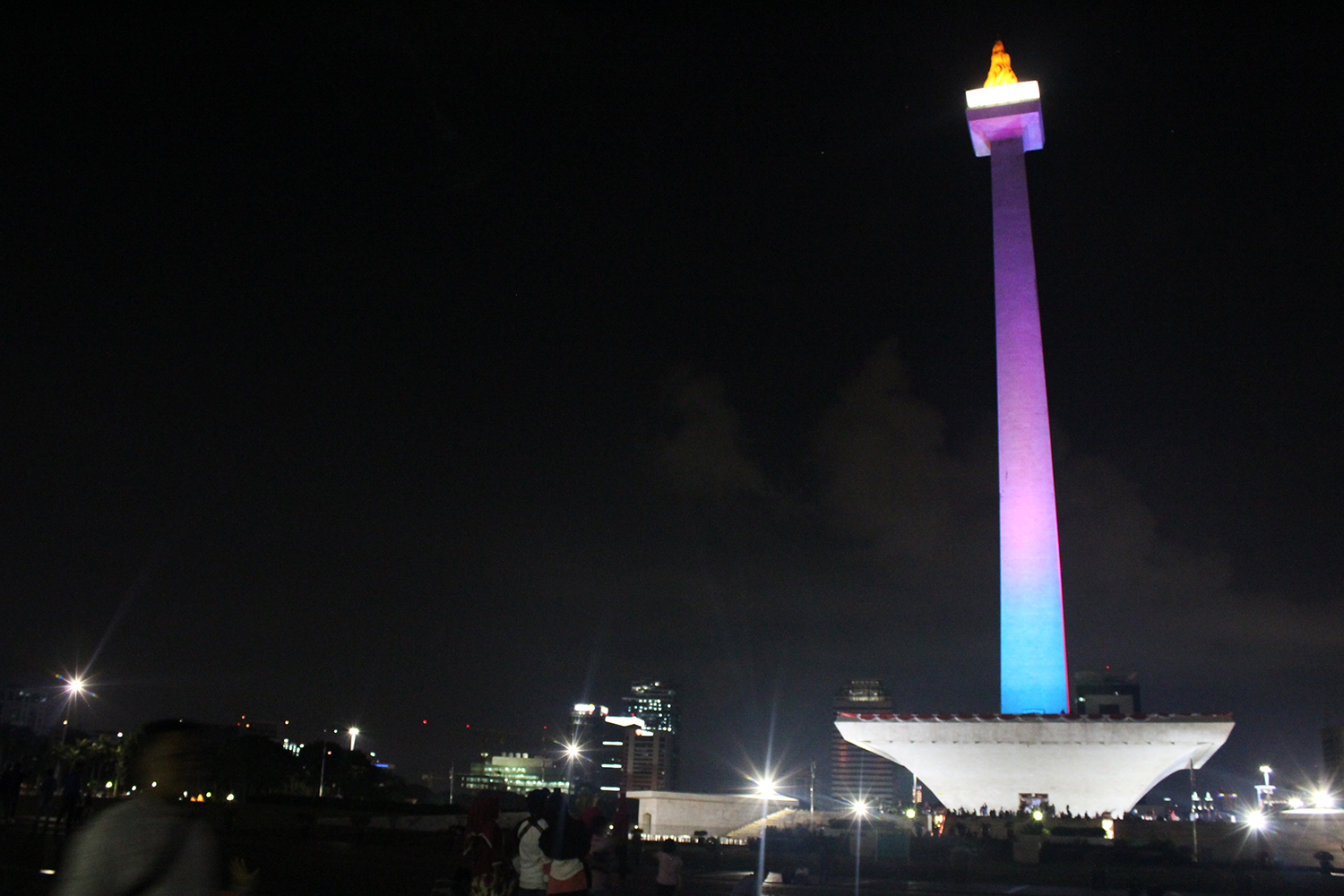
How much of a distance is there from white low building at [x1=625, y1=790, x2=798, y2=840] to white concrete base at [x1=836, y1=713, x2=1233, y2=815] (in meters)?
Answer: 5.28

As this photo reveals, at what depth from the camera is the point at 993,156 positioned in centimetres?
5331

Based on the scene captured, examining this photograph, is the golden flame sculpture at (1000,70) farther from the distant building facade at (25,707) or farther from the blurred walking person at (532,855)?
the distant building facade at (25,707)

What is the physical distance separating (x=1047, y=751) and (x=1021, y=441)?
13629 millimetres

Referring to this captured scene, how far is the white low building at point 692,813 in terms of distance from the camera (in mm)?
40438

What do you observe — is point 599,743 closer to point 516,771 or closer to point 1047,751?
point 516,771

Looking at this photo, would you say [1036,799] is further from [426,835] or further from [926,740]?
[426,835]

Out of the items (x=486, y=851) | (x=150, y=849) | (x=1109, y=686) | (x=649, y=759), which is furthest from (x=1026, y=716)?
(x=649, y=759)

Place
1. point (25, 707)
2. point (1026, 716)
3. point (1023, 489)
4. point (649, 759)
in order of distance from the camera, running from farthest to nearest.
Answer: point (649, 759)
point (25, 707)
point (1023, 489)
point (1026, 716)

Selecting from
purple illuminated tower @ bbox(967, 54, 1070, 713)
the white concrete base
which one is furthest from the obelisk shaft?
the white concrete base

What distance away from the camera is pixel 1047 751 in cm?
3909

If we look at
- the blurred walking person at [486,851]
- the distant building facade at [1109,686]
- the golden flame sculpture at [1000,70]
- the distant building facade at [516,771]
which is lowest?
the distant building facade at [516,771]

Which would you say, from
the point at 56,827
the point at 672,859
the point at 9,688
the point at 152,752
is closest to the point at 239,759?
the point at 56,827

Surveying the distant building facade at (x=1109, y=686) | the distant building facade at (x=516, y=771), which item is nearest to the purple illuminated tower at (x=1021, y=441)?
the distant building facade at (x=1109, y=686)

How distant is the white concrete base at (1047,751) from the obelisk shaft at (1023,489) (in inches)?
126
